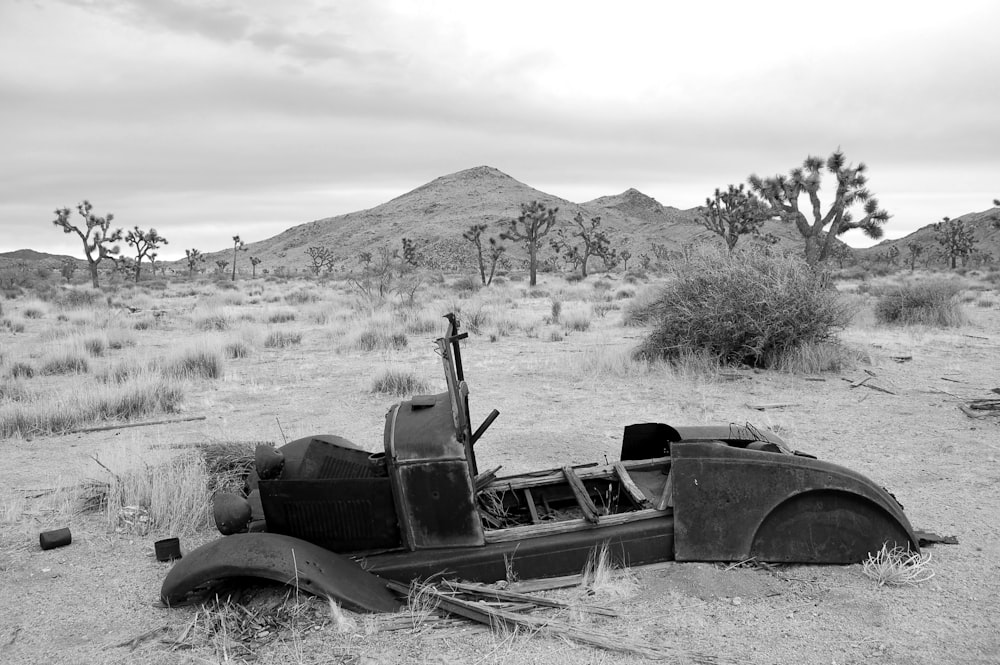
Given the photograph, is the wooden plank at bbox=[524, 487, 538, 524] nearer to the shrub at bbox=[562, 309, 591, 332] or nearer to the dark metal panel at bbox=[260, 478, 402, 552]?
the dark metal panel at bbox=[260, 478, 402, 552]

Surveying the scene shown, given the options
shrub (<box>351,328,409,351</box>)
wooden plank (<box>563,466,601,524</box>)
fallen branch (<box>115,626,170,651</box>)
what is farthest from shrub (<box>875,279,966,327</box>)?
fallen branch (<box>115,626,170,651</box>)

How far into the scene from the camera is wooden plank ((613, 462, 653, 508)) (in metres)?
4.24

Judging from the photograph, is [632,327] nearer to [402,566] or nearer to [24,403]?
[24,403]

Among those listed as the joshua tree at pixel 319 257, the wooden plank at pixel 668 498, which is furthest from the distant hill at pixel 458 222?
the wooden plank at pixel 668 498

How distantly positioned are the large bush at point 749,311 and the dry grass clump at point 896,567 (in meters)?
6.82

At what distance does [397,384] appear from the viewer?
1002 centimetres

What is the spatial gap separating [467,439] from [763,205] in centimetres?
2265

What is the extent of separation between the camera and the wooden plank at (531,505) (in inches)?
172

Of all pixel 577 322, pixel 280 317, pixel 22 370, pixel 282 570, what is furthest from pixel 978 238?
pixel 282 570

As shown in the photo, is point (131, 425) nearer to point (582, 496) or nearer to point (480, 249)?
point (582, 496)

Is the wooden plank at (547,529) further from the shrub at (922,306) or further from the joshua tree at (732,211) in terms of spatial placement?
the joshua tree at (732,211)

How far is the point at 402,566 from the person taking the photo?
3.85 meters

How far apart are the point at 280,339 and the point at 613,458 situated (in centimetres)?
1062

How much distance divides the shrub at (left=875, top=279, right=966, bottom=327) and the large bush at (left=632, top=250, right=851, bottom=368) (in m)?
6.36
